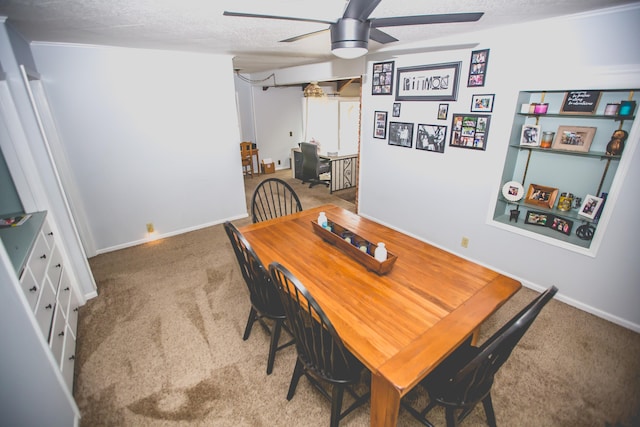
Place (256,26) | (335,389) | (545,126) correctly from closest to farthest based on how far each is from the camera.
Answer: (335,389)
(256,26)
(545,126)

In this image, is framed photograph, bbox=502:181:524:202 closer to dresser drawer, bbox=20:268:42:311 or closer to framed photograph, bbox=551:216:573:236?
framed photograph, bbox=551:216:573:236

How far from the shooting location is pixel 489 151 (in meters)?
2.83

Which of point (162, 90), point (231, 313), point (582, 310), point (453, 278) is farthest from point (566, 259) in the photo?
point (162, 90)

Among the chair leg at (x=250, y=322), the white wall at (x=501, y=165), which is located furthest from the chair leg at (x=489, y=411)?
the white wall at (x=501, y=165)

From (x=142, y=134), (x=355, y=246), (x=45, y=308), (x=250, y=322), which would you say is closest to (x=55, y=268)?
(x=45, y=308)

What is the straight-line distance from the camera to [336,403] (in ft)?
5.05

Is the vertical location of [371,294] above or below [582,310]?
above

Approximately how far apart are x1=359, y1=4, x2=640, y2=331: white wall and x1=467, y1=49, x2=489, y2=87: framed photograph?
0.17 feet

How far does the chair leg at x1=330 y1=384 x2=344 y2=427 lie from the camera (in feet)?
4.99

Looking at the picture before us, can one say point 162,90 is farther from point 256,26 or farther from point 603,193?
point 603,193

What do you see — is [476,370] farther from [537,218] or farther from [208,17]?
[208,17]

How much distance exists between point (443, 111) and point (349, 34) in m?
2.03

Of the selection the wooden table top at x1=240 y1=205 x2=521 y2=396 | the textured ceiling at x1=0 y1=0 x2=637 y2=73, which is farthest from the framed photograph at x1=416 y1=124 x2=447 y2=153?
the wooden table top at x1=240 y1=205 x2=521 y2=396

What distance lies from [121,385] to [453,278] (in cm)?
226
